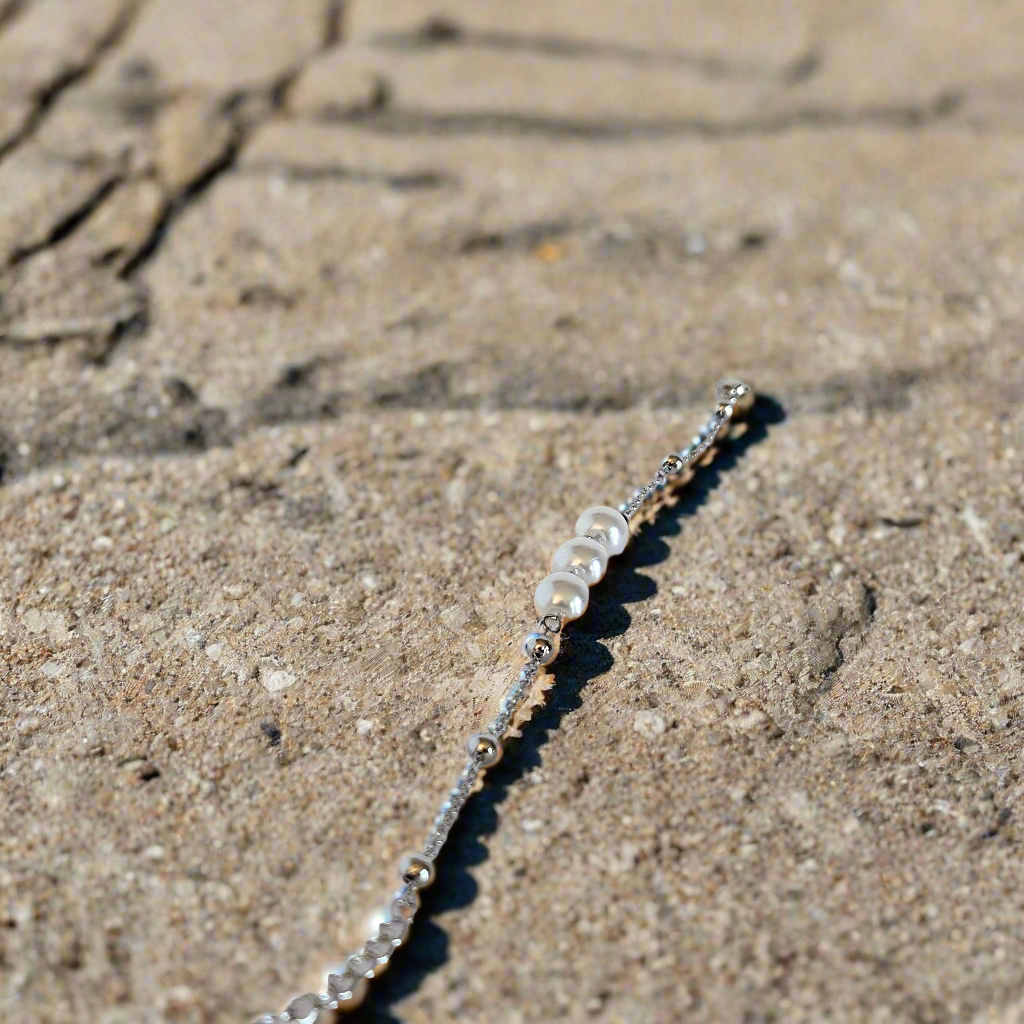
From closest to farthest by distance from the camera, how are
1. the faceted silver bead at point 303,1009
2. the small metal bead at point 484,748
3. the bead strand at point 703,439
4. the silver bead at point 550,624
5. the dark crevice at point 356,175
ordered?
1. the faceted silver bead at point 303,1009
2. the small metal bead at point 484,748
3. the silver bead at point 550,624
4. the bead strand at point 703,439
5. the dark crevice at point 356,175

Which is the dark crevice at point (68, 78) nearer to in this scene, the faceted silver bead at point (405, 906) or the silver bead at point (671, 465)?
the silver bead at point (671, 465)

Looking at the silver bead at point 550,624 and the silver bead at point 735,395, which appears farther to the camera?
the silver bead at point 735,395

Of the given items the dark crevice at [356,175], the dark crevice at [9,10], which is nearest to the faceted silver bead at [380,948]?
the dark crevice at [356,175]

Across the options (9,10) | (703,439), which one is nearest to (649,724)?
(703,439)

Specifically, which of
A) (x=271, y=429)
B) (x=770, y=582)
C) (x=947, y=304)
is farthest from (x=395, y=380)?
(x=947, y=304)

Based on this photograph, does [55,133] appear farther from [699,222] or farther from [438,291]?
[699,222]

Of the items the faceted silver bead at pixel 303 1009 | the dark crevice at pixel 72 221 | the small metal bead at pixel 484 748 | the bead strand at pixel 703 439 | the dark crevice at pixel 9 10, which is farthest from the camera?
the dark crevice at pixel 9 10

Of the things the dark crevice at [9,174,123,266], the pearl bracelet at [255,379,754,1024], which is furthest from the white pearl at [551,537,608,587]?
the dark crevice at [9,174,123,266]
